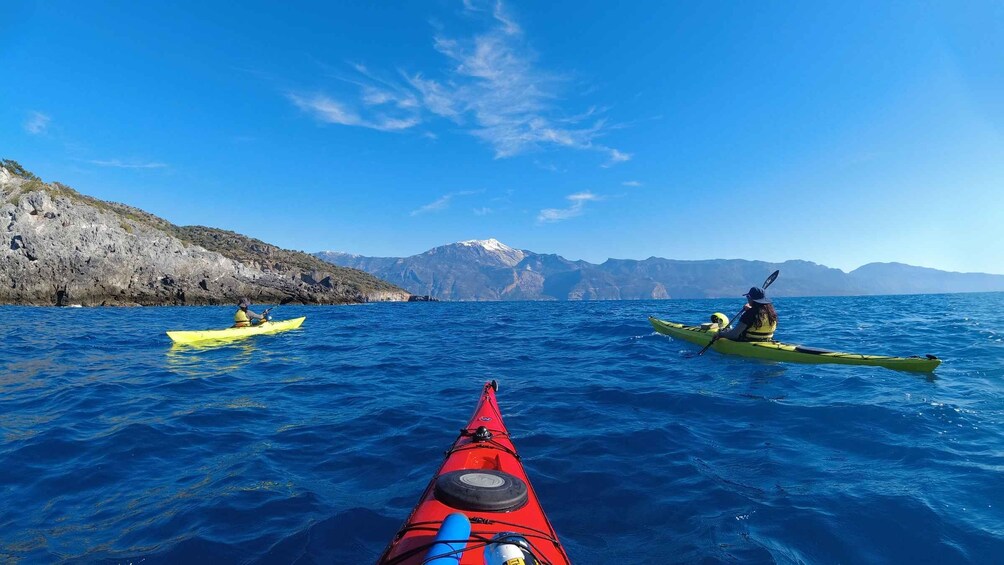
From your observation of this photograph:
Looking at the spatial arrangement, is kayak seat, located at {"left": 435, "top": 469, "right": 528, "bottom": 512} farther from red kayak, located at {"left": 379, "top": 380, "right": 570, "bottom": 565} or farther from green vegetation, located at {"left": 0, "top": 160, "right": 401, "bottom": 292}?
green vegetation, located at {"left": 0, "top": 160, "right": 401, "bottom": 292}

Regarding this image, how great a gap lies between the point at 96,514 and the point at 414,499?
3260mm

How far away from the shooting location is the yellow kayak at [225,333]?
1549 centimetres

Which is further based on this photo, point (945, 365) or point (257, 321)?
point (257, 321)

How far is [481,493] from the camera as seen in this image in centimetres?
325

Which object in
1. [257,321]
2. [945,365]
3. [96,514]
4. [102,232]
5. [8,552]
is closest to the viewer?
[8,552]

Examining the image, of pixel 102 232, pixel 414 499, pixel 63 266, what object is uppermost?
pixel 102 232

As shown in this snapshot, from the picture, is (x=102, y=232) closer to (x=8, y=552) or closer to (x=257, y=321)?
(x=257, y=321)

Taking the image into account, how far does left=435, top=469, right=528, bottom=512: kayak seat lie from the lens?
126 inches

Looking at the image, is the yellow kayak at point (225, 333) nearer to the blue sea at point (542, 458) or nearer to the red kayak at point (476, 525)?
the blue sea at point (542, 458)

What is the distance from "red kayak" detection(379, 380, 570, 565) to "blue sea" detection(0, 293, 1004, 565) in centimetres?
94

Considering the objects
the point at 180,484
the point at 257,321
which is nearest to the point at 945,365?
the point at 180,484

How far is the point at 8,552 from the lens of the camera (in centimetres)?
369

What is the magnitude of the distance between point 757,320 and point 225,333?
1984 cm

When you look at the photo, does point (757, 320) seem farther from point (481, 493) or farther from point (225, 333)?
point (225, 333)
